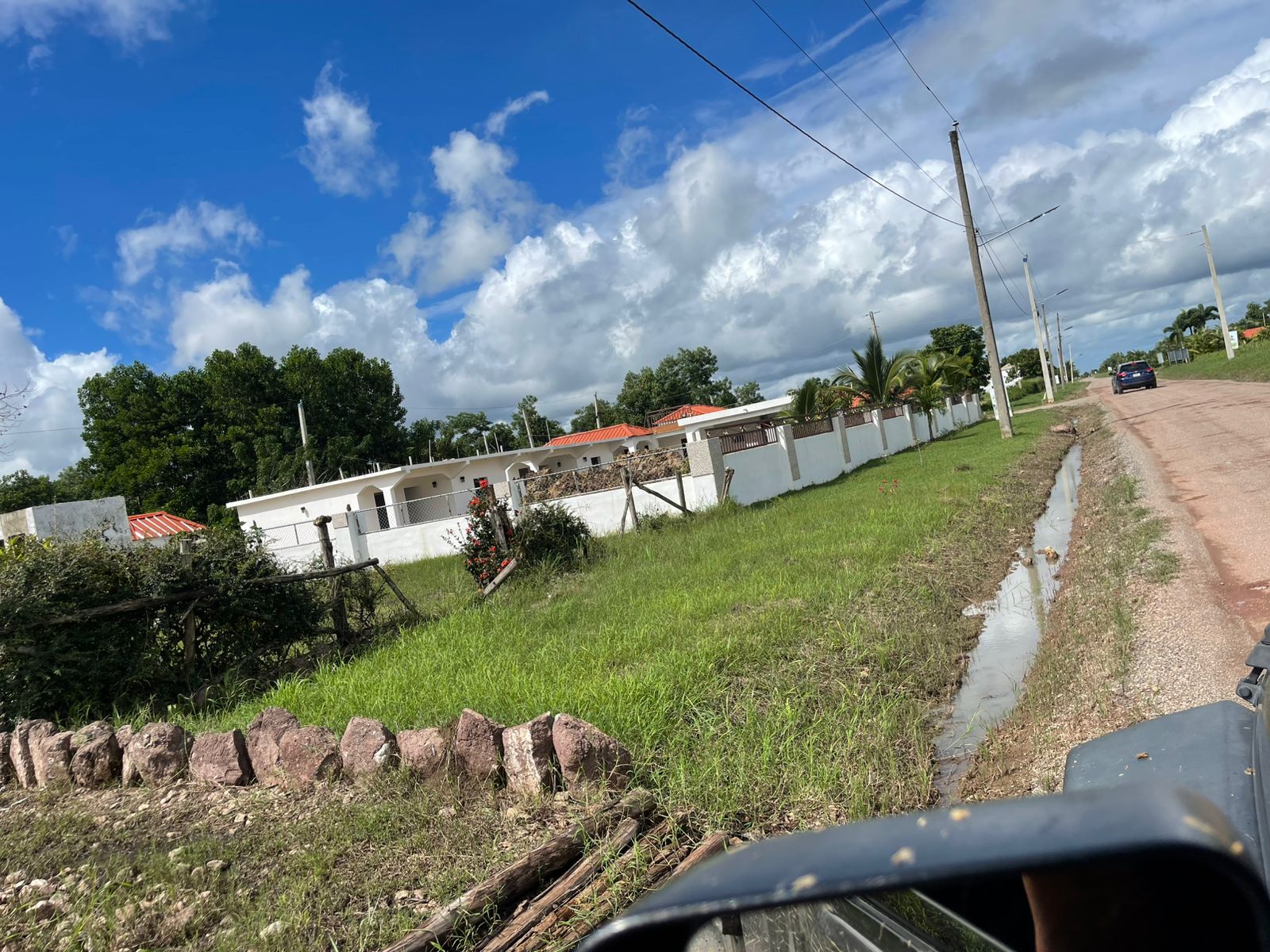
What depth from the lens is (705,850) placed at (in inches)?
141

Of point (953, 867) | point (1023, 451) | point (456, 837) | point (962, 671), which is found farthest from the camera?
point (1023, 451)

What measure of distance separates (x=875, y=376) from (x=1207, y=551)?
78.3 feet

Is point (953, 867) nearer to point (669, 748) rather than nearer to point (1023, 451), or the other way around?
point (669, 748)

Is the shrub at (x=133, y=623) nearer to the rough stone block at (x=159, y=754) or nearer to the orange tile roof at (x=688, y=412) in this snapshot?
the rough stone block at (x=159, y=754)

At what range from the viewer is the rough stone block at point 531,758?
4168 millimetres

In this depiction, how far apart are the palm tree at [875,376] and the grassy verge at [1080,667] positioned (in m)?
20.9

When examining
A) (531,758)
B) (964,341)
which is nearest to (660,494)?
(531,758)

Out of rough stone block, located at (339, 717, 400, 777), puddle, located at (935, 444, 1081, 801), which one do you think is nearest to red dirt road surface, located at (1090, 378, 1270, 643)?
puddle, located at (935, 444, 1081, 801)

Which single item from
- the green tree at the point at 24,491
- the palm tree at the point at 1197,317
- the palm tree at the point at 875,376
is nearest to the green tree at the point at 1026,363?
the palm tree at the point at 1197,317

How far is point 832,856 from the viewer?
79 centimetres

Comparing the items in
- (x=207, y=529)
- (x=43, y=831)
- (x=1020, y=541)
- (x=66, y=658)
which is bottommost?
(x=1020, y=541)

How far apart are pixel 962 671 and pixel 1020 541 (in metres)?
5.91

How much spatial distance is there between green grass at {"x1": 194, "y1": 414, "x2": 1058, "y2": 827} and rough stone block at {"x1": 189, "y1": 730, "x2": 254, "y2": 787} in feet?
2.56

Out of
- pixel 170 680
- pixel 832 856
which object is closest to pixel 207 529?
pixel 170 680
